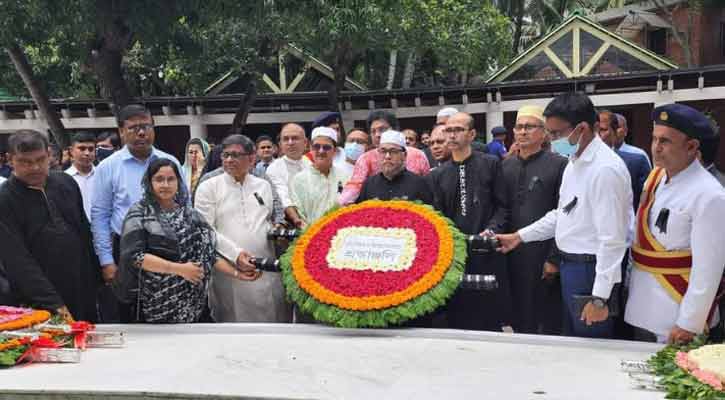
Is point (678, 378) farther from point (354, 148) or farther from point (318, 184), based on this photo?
point (354, 148)

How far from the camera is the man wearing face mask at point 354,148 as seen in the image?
5799 mm

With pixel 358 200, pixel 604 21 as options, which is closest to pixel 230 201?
pixel 358 200

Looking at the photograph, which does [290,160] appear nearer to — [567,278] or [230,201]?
[230,201]

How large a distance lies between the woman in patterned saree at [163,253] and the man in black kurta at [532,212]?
78.8 inches

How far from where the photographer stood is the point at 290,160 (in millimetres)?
5676

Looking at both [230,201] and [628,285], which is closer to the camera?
[628,285]

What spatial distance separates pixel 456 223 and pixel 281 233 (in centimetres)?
118

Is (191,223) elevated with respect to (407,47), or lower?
lower

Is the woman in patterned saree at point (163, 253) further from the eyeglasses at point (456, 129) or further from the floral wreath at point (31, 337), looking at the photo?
the eyeglasses at point (456, 129)

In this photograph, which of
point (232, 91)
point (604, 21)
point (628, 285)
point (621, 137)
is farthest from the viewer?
point (604, 21)

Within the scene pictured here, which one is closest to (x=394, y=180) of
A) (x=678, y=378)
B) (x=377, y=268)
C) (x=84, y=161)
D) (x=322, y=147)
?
(x=322, y=147)

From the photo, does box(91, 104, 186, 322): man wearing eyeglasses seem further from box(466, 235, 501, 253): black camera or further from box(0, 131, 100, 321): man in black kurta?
box(466, 235, 501, 253): black camera

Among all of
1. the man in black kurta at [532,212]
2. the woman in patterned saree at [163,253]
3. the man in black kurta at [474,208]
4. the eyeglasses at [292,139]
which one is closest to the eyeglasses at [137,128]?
the woman in patterned saree at [163,253]

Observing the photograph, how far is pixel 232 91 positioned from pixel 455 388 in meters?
20.7
